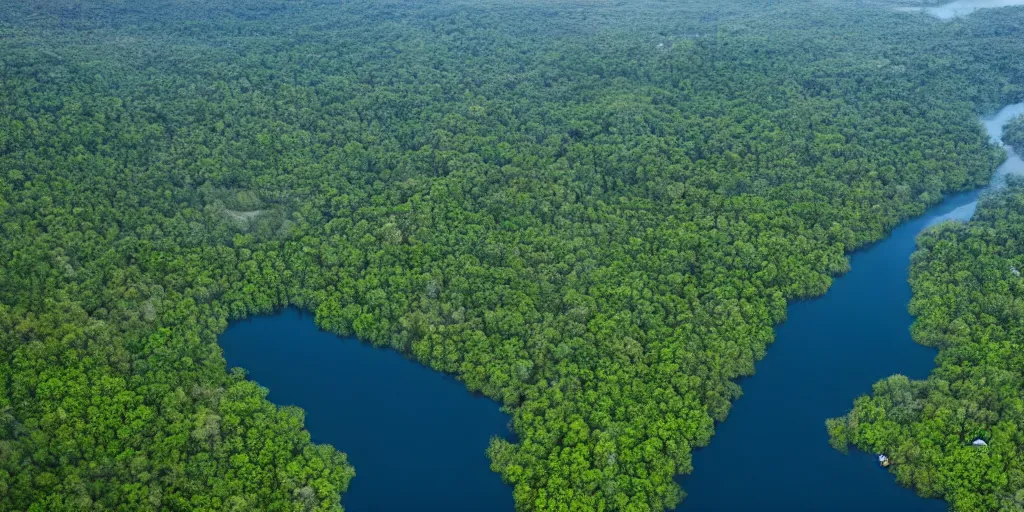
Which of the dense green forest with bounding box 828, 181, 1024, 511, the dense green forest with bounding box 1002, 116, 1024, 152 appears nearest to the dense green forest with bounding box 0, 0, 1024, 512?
the dense green forest with bounding box 1002, 116, 1024, 152

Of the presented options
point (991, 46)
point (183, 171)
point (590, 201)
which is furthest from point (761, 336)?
point (991, 46)

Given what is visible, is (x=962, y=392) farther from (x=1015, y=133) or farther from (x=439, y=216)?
(x=1015, y=133)

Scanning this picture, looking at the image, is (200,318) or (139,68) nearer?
(200,318)

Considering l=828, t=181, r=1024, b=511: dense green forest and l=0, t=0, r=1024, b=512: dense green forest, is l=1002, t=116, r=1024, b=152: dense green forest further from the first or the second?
l=828, t=181, r=1024, b=511: dense green forest

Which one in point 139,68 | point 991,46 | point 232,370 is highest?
point 991,46

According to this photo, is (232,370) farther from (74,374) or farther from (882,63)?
(882,63)

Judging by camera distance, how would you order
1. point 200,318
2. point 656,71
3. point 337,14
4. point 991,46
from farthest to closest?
point 337,14 → point 991,46 → point 656,71 → point 200,318

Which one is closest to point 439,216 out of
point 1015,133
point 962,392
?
point 962,392
